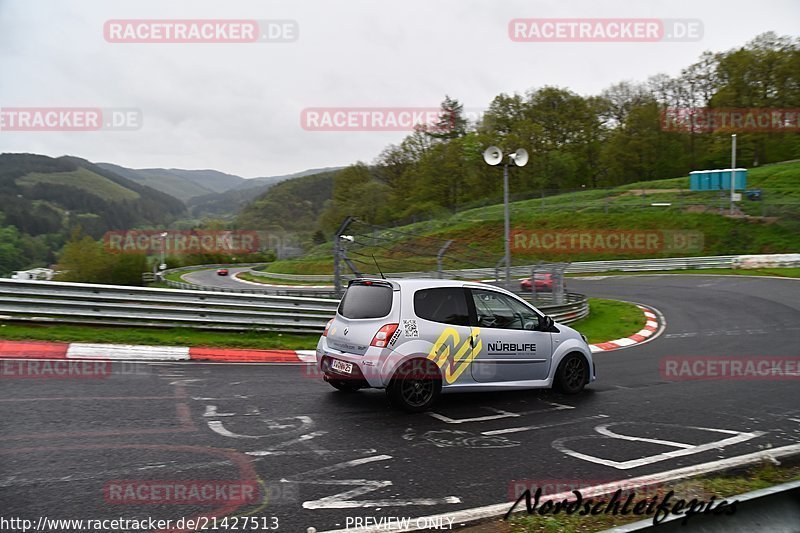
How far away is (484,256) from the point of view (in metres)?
17.7

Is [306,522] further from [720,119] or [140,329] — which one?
[720,119]

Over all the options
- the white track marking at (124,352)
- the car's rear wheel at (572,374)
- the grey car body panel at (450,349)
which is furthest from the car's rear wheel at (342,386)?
the white track marking at (124,352)

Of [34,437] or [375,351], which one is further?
[375,351]

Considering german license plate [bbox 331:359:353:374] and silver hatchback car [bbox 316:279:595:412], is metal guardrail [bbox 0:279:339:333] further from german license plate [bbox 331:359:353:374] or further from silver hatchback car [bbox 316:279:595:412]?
german license plate [bbox 331:359:353:374]

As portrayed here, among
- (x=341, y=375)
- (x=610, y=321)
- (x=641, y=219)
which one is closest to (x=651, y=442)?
(x=341, y=375)

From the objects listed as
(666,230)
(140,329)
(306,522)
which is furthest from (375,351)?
(666,230)

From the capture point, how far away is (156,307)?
11.5 meters

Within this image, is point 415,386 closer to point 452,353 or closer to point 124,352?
point 452,353

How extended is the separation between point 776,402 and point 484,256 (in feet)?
33.1

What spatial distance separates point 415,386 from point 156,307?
21.5 feet

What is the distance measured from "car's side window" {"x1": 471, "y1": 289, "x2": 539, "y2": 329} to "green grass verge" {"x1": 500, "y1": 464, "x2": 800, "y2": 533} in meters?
3.55

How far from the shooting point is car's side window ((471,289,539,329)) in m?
7.87

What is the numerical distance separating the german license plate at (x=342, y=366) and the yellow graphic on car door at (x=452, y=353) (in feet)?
3.15

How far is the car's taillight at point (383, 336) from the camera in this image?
704 centimetres
